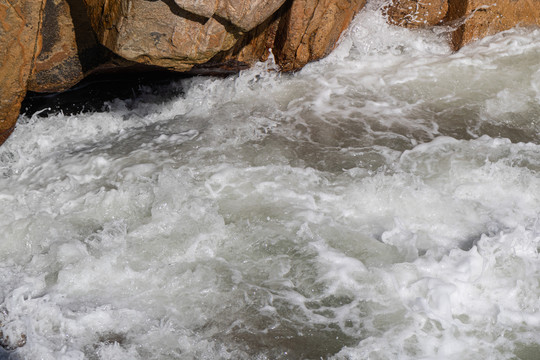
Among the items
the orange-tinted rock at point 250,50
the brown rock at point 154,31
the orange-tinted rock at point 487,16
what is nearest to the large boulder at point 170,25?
the brown rock at point 154,31

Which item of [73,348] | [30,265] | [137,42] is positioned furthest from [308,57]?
[73,348]

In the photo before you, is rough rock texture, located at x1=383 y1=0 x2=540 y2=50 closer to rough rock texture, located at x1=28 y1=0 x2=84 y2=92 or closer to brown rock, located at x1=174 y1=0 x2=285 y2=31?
brown rock, located at x1=174 y1=0 x2=285 y2=31

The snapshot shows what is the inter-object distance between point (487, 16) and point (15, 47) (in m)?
4.56

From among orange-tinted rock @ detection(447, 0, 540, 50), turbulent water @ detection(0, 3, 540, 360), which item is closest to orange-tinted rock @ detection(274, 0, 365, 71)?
turbulent water @ detection(0, 3, 540, 360)

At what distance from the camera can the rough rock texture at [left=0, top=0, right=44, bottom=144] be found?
13.3 feet

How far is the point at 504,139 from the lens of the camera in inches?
177

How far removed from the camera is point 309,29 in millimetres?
5348

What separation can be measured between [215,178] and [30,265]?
4.42ft

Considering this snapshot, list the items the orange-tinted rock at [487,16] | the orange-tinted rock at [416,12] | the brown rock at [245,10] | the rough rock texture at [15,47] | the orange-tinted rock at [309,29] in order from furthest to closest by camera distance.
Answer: the orange-tinted rock at [416,12], the orange-tinted rock at [487,16], the orange-tinted rock at [309,29], the brown rock at [245,10], the rough rock texture at [15,47]

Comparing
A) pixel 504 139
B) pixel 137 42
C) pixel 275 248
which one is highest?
pixel 137 42

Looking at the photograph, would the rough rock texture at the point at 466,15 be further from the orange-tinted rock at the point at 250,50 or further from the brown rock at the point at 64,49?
the brown rock at the point at 64,49

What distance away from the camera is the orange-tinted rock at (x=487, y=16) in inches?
237

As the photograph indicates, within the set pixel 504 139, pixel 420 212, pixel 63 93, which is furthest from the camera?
pixel 63 93

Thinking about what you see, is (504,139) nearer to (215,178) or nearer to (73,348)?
(215,178)
